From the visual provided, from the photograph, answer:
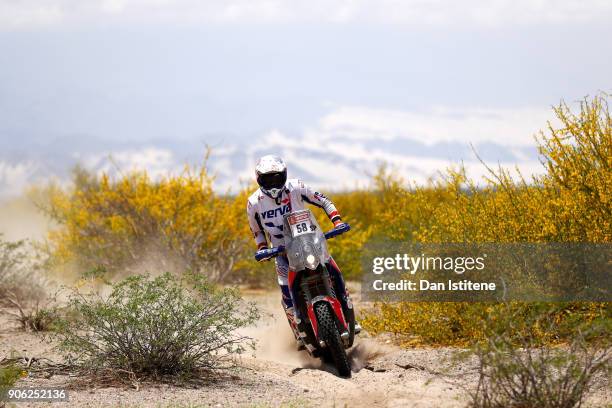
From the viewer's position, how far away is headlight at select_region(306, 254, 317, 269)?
8.23 metres

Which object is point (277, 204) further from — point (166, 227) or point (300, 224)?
point (166, 227)

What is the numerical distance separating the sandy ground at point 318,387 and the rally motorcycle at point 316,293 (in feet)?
Result: 0.87

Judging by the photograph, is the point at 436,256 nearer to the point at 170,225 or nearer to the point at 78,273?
the point at 170,225

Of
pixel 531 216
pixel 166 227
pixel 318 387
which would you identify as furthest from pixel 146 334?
pixel 166 227

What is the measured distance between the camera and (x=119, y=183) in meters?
17.5

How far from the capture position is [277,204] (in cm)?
895

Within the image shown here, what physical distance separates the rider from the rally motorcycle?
16 centimetres

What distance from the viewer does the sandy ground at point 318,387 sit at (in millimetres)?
6824

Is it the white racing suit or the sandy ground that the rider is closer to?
the white racing suit

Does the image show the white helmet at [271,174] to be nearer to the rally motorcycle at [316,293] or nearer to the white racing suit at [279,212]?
the white racing suit at [279,212]

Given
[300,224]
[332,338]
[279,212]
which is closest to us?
[332,338]

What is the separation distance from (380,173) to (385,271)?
55.7 ft

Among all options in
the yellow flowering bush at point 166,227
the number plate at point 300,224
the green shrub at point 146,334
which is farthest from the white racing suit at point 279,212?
the yellow flowering bush at point 166,227

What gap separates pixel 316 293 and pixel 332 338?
0.51 m
